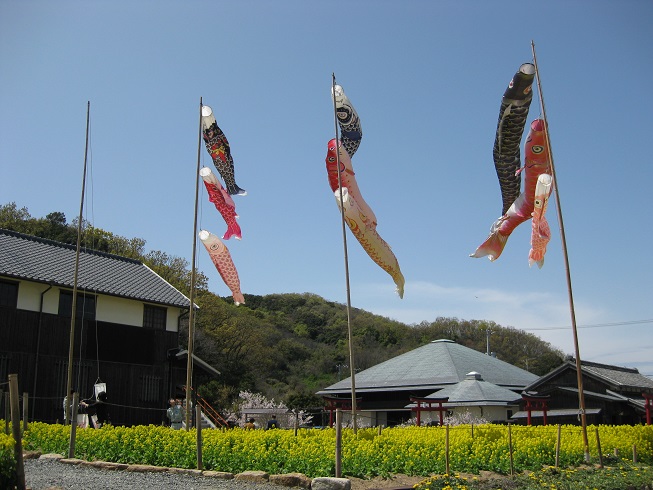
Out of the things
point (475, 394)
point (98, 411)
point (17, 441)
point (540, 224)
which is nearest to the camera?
point (17, 441)

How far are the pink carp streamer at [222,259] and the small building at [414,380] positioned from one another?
59.3ft

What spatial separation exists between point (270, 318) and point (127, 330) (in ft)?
164

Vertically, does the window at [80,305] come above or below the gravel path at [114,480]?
above

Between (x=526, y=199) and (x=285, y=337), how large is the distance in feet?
177

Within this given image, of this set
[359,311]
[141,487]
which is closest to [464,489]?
[141,487]

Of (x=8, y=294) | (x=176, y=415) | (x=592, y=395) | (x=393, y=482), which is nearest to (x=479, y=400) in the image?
(x=592, y=395)

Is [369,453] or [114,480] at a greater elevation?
[369,453]

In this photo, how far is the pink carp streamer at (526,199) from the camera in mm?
17141

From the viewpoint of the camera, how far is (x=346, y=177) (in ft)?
57.5

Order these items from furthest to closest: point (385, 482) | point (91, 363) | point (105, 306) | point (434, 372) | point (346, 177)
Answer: point (434, 372)
point (105, 306)
point (91, 363)
point (346, 177)
point (385, 482)

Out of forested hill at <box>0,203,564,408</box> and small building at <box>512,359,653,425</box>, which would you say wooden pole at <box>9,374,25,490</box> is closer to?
small building at <box>512,359,653,425</box>

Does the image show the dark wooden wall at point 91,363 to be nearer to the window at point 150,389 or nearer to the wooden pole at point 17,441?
the window at point 150,389

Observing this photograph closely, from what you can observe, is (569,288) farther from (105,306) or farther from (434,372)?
(434,372)

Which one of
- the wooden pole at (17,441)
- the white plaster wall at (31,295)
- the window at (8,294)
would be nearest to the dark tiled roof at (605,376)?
the white plaster wall at (31,295)
